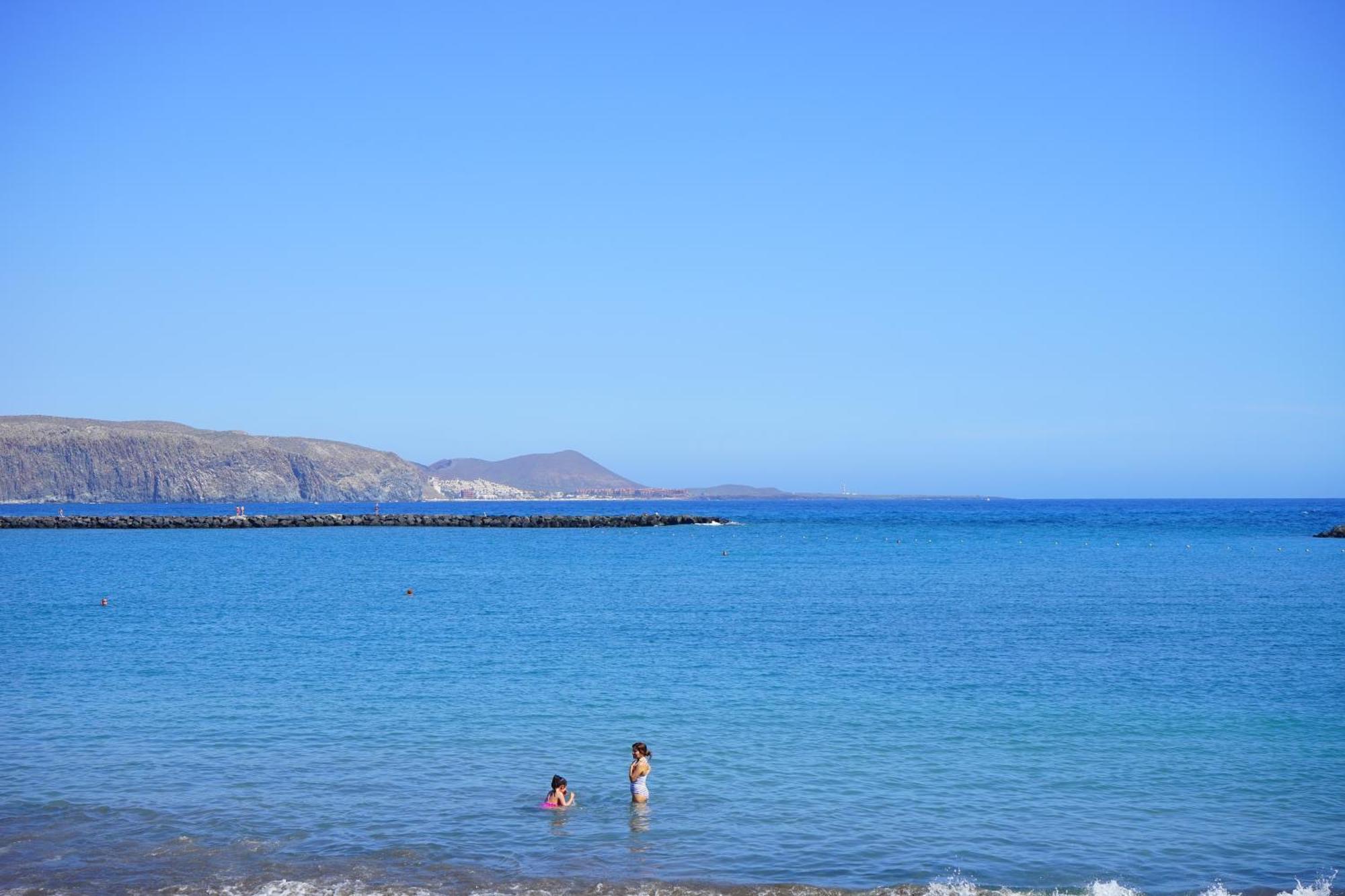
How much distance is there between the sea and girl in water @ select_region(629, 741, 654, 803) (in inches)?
8.1

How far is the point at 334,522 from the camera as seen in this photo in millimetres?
127375

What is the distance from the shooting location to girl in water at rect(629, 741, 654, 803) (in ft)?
50.3

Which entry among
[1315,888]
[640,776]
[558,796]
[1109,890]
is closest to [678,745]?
[640,776]

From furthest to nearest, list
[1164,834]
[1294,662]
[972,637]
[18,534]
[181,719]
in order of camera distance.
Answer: [18,534], [972,637], [1294,662], [181,719], [1164,834]

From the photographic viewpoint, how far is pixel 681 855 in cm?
1347

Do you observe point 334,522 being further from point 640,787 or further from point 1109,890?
point 1109,890

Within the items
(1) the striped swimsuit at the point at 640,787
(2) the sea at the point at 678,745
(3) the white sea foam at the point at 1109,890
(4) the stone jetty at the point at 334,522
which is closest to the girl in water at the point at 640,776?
(1) the striped swimsuit at the point at 640,787

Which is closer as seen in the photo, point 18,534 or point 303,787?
point 303,787

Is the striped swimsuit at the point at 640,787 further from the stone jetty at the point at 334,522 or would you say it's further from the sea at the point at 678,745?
the stone jetty at the point at 334,522

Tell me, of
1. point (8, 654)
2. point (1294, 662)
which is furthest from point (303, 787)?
point (1294, 662)

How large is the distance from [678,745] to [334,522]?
116m

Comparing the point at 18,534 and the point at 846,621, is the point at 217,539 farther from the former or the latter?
the point at 846,621

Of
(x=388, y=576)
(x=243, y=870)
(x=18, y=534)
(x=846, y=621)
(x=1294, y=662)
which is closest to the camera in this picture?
(x=243, y=870)

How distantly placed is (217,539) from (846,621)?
73.8 meters
